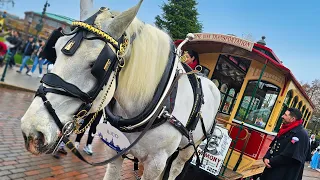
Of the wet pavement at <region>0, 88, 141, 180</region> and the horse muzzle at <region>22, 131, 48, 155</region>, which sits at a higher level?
the horse muzzle at <region>22, 131, 48, 155</region>

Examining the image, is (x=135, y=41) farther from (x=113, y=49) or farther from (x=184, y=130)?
(x=184, y=130)

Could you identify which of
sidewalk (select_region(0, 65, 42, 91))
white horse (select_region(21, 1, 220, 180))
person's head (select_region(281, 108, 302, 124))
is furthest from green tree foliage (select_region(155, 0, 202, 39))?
white horse (select_region(21, 1, 220, 180))

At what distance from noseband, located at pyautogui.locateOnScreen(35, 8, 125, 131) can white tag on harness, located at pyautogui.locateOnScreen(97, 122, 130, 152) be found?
2.11ft

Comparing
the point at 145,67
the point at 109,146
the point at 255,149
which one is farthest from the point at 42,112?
the point at 255,149

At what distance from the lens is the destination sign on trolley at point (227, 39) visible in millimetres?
4098

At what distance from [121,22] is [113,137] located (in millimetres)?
1083

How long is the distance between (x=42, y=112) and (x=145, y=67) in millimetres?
879

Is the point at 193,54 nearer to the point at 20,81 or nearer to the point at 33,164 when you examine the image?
the point at 33,164

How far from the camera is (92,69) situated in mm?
1592

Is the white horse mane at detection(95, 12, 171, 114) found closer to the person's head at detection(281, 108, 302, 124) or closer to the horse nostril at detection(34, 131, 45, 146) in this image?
the horse nostril at detection(34, 131, 45, 146)

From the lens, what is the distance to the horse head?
1.47 meters

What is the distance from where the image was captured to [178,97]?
247 cm

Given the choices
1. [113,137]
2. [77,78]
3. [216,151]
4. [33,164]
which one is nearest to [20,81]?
[33,164]

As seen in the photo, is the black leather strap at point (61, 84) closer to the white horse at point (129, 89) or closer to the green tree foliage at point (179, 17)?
the white horse at point (129, 89)
